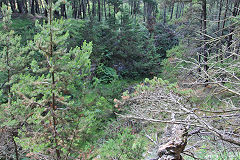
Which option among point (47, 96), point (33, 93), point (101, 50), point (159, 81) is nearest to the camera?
point (33, 93)

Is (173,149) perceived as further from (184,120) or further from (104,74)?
(104,74)

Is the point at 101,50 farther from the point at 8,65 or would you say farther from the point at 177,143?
the point at 177,143

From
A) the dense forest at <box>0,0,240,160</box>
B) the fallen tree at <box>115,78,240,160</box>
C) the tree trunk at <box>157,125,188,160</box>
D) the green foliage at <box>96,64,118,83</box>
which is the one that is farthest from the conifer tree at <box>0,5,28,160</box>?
the green foliage at <box>96,64,118,83</box>

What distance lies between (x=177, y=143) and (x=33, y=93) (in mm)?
3485

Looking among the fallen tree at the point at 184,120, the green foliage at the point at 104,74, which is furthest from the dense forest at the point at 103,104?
the green foliage at the point at 104,74

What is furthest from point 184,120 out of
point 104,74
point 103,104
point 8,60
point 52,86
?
point 104,74

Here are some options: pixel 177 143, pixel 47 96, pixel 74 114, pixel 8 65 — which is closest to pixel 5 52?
pixel 8 65

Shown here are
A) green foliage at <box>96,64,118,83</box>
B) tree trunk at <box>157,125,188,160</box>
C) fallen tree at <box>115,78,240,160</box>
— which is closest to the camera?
fallen tree at <box>115,78,240,160</box>

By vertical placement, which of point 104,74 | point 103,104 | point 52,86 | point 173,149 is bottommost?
point 104,74

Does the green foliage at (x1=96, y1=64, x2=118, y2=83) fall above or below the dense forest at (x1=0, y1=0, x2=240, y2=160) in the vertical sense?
below

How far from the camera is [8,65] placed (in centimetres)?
686

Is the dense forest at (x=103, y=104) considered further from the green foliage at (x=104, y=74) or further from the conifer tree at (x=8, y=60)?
the green foliage at (x=104, y=74)

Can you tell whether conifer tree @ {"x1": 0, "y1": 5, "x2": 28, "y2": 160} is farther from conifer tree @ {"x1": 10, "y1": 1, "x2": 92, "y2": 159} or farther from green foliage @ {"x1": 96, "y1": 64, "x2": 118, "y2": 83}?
green foliage @ {"x1": 96, "y1": 64, "x2": 118, "y2": 83}

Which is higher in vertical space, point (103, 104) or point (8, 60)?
point (8, 60)
